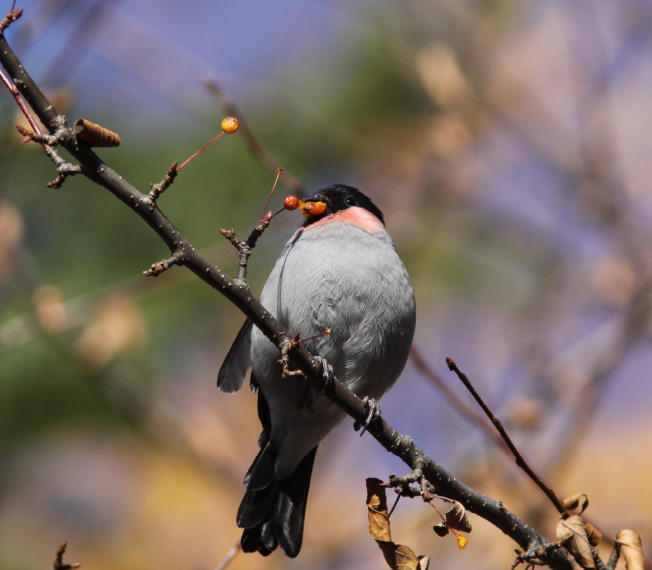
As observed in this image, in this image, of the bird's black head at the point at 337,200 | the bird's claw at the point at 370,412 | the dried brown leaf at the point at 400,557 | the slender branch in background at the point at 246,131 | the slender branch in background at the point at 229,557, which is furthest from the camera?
the bird's black head at the point at 337,200

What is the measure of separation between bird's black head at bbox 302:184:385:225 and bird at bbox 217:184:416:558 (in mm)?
156

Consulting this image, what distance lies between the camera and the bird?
12.0 ft

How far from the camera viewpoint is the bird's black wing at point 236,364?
12.8ft

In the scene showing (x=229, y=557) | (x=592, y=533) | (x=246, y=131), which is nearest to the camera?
(x=592, y=533)

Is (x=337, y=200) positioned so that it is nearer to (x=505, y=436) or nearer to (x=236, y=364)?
(x=236, y=364)

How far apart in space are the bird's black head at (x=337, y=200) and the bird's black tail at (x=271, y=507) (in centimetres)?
146

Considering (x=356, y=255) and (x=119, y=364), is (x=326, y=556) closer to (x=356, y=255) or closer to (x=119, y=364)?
(x=119, y=364)

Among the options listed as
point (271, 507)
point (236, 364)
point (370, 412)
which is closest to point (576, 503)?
point (370, 412)

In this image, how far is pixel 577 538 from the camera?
2.71 m

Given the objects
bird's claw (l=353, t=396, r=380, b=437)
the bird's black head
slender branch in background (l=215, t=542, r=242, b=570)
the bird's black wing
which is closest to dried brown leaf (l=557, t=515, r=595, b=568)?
bird's claw (l=353, t=396, r=380, b=437)

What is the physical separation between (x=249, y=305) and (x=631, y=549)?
67.3 inches

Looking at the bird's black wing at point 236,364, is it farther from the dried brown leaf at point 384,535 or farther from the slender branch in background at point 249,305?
the dried brown leaf at point 384,535

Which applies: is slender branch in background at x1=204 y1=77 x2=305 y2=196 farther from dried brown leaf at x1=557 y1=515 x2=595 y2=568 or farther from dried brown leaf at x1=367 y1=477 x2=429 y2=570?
dried brown leaf at x1=557 y1=515 x2=595 y2=568

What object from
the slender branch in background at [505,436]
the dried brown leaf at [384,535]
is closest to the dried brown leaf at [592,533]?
the slender branch in background at [505,436]
